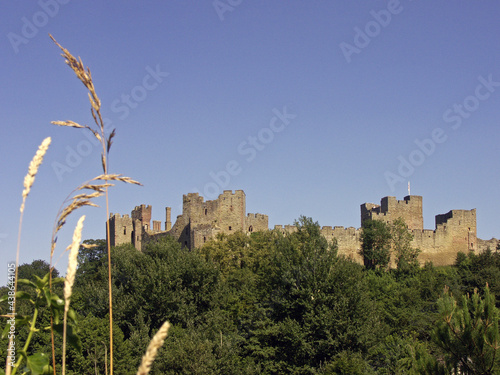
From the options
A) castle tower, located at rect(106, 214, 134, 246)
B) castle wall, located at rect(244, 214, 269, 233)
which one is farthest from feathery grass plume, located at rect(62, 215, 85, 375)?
castle tower, located at rect(106, 214, 134, 246)

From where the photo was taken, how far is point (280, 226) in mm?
51406

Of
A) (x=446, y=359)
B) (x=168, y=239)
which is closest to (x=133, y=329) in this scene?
(x=168, y=239)

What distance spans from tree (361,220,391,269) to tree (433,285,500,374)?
40.5 meters

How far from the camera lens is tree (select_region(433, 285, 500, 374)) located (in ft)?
35.2

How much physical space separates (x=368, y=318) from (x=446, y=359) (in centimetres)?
1641

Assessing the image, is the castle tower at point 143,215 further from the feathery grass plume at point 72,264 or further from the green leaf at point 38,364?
the feathery grass plume at point 72,264

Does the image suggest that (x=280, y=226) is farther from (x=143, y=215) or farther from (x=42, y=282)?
(x=42, y=282)

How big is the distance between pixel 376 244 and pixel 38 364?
50.8 m

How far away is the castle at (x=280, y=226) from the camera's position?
49.7 metres

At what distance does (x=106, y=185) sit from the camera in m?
2.99

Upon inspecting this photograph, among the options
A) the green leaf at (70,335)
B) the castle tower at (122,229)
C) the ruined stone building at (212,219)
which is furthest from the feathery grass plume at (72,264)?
the castle tower at (122,229)

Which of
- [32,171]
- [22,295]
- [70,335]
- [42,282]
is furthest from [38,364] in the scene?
[32,171]

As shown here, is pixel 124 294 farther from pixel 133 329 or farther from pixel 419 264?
pixel 419 264

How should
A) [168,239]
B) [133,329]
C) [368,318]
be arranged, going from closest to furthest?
1. [368,318]
2. [133,329]
3. [168,239]
